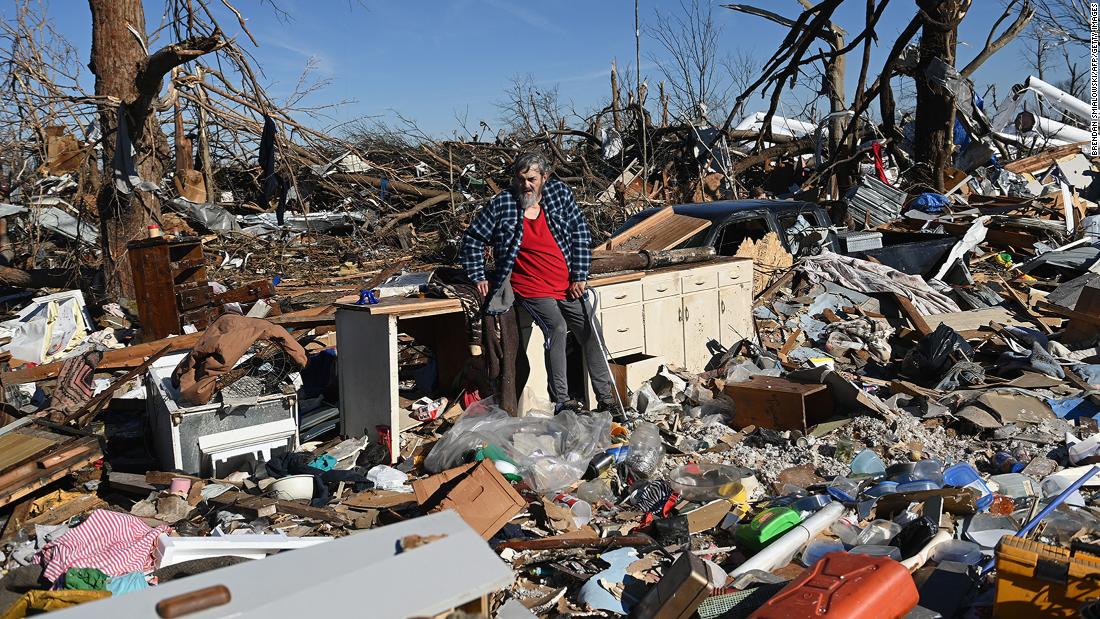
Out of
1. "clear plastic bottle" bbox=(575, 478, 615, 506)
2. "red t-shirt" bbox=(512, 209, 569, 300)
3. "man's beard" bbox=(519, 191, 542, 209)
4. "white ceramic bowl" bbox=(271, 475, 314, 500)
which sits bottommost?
"clear plastic bottle" bbox=(575, 478, 615, 506)

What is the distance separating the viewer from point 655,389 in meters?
7.10

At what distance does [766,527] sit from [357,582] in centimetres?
295

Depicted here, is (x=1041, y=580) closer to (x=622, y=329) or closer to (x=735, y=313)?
(x=622, y=329)

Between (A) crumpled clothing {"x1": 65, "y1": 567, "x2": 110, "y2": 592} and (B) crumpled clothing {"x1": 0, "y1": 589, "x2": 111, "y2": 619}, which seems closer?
(B) crumpled clothing {"x1": 0, "y1": 589, "x2": 111, "y2": 619}

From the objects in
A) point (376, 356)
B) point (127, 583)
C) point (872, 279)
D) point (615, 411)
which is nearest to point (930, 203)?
point (872, 279)

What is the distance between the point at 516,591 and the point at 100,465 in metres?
3.36

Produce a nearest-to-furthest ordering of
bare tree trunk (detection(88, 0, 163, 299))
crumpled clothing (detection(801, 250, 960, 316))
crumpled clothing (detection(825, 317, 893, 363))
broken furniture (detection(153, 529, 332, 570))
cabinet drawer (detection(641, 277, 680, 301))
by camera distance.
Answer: broken furniture (detection(153, 529, 332, 570))
cabinet drawer (detection(641, 277, 680, 301))
crumpled clothing (detection(825, 317, 893, 363))
crumpled clothing (detection(801, 250, 960, 316))
bare tree trunk (detection(88, 0, 163, 299))

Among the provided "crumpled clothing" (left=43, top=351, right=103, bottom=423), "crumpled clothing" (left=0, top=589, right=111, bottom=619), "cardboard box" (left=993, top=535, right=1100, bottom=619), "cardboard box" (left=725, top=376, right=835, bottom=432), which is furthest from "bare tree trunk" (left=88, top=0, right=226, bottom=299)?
"cardboard box" (left=993, top=535, right=1100, bottom=619)

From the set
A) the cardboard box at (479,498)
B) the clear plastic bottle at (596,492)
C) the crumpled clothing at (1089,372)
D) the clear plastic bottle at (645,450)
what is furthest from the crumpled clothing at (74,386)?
the crumpled clothing at (1089,372)

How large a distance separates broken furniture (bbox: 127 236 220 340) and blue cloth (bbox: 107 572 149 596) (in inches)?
234

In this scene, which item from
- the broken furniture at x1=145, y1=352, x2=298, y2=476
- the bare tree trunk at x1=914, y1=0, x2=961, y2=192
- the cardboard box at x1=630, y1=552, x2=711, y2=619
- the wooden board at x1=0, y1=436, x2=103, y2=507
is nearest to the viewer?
the cardboard box at x1=630, y1=552, x2=711, y2=619

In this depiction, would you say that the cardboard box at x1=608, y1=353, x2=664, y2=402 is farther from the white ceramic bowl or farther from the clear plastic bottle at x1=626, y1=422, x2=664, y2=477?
the white ceramic bowl

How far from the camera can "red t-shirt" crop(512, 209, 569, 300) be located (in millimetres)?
6289

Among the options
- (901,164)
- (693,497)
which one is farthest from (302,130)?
(901,164)
